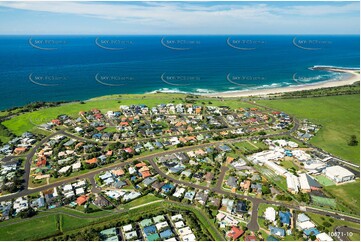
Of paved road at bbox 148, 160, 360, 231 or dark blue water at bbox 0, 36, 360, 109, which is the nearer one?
paved road at bbox 148, 160, 360, 231

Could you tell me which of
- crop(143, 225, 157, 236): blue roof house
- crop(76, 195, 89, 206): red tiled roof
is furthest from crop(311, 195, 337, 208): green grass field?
crop(76, 195, 89, 206): red tiled roof

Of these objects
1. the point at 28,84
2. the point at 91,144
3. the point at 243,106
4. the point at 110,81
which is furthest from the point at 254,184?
the point at 28,84

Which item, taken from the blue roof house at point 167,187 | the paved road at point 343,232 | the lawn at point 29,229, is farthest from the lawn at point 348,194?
the lawn at point 29,229

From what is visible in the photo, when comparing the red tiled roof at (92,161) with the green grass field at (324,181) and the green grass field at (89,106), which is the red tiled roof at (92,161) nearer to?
the green grass field at (89,106)

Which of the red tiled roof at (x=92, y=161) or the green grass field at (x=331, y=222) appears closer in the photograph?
the green grass field at (x=331, y=222)

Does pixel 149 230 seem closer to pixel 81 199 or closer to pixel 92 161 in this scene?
pixel 81 199

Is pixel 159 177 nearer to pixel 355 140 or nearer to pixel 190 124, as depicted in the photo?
pixel 190 124

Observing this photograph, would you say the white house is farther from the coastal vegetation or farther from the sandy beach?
the sandy beach
